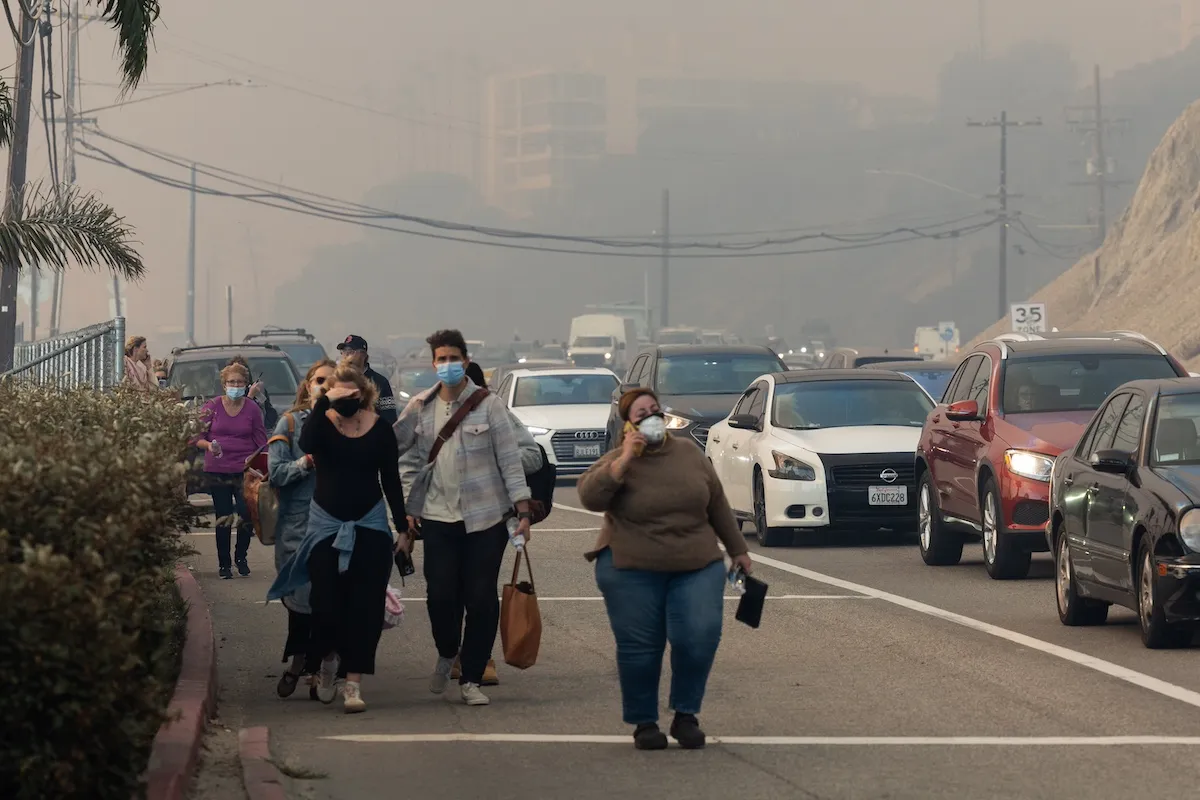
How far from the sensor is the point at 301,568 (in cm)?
1062

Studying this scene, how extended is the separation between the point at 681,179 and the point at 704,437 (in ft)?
562

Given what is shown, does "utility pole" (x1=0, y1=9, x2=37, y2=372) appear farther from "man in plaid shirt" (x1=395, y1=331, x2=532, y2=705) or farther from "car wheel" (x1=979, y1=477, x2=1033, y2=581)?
"man in plaid shirt" (x1=395, y1=331, x2=532, y2=705)

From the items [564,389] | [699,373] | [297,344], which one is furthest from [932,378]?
[297,344]

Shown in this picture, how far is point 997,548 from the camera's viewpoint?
16.4 metres

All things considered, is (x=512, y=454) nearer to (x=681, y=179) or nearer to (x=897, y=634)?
(x=897, y=634)

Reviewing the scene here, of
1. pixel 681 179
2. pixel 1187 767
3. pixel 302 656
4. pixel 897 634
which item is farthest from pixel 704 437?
pixel 681 179

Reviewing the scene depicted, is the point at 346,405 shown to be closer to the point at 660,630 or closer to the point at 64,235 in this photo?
the point at 660,630

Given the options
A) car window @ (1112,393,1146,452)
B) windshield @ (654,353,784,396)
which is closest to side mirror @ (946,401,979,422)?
car window @ (1112,393,1146,452)

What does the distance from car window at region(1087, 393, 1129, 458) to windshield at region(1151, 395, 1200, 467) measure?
1.81 ft

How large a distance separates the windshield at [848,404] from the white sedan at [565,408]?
24.4 feet

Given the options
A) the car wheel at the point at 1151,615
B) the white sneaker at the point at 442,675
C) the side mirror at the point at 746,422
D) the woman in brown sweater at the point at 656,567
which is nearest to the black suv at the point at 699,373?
the side mirror at the point at 746,422

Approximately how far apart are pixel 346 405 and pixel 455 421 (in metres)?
0.58

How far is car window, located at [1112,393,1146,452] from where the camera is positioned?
12.9m

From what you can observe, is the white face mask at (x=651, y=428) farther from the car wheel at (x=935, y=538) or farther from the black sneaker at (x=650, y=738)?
the car wheel at (x=935, y=538)
